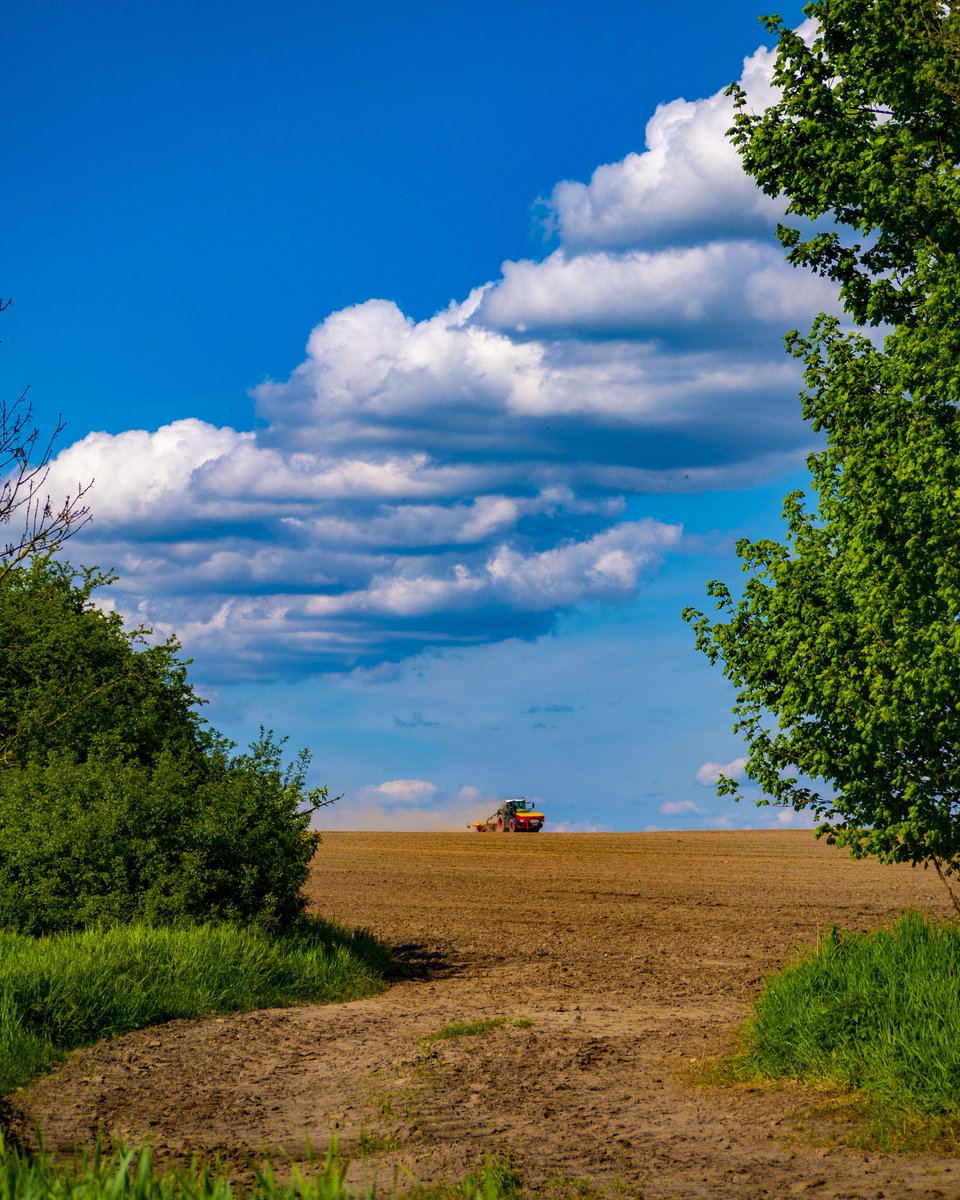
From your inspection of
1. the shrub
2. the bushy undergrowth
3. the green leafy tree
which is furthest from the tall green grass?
the green leafy tree

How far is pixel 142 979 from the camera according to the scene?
13.3m

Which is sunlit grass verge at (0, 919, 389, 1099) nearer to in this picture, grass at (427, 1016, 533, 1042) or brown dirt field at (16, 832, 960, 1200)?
brown dirt field at (16, 832, 960, 1200)

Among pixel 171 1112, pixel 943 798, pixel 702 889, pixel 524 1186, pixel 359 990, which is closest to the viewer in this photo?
pixel 524 1186

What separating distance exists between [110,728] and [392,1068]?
11.5m

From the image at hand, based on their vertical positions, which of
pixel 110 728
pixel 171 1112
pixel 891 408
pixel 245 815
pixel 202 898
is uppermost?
pixel 891 408

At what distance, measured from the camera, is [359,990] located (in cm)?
1531

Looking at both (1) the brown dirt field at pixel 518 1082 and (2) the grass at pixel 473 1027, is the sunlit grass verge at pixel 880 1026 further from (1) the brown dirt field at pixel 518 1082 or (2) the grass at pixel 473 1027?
(2) the grass at pixel 473 1027

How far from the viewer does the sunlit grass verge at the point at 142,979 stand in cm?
1186

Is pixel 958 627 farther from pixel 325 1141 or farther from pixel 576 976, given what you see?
pixel 576 976

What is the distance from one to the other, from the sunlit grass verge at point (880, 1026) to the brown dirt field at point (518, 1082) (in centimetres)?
46

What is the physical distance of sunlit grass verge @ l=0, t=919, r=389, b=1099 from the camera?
1186 centimetres

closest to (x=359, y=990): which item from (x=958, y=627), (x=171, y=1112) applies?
(x=171, y=1112)

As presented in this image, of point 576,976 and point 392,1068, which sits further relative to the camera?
point 576,976

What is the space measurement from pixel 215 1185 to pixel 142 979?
7.92 meters
